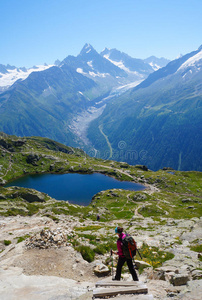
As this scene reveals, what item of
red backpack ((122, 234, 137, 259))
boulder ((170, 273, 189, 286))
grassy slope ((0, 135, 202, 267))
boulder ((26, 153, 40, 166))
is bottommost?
boulder ((170, 273, 189, 286))

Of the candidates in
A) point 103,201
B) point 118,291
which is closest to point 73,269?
point 118,291

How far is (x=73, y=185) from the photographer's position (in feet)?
431

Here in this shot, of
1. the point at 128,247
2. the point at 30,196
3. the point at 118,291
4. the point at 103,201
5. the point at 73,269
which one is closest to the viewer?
the point at 118,291

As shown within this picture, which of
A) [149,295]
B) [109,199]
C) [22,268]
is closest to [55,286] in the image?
[22,268]

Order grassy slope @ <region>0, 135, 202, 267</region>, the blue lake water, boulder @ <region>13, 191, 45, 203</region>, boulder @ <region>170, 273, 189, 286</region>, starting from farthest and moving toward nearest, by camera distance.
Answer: the blue lake water < boulder @ <region>13, 191, 45, 203</region> < grassy slope @ <region>0, 135, 202, 267</region> < boulder @ <region>170, 273, 189, 286</region>

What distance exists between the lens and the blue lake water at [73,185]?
11141cm

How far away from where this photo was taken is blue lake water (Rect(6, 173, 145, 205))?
4386 inches

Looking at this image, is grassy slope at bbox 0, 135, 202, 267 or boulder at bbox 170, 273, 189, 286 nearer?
boulder at bbox 170, 273, 189, 286

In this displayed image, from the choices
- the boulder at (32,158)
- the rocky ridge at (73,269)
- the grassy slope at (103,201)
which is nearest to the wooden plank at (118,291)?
the rocky ridge at (73,269)

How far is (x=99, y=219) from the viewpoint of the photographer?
6288 centimetres

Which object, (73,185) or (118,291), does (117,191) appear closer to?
(73,185)

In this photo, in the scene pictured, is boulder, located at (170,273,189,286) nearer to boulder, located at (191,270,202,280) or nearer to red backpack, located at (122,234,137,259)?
boulder, located at (191,270,202,280)

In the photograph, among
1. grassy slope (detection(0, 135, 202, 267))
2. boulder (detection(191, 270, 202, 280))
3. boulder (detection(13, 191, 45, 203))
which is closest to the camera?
boulder (detection(191, 270, 202, 280))

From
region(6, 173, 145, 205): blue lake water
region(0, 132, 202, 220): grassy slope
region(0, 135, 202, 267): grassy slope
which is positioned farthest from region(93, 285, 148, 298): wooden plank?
region(6, 173, 145, 205): blue lake water
